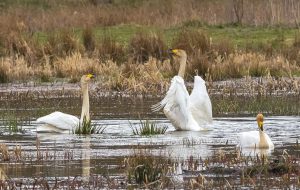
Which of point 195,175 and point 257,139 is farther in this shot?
point 257,139

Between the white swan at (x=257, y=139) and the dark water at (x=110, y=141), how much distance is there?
16 cm

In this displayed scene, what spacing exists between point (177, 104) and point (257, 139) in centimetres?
262

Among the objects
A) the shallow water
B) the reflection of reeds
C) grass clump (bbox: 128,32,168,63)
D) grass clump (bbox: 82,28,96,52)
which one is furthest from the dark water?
grass clump (bbox: 82,28,96,52)

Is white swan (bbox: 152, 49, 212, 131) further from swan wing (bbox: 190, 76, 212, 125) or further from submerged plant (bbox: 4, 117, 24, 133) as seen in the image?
submerged plant (bbox: 4, 117, 24, 133)

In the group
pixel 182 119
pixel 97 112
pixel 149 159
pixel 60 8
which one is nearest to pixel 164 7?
pixel 60 8

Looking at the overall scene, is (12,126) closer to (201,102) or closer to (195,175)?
(201,102)

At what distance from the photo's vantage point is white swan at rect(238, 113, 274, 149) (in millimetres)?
12336

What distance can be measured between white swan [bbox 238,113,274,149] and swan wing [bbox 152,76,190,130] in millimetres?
2190

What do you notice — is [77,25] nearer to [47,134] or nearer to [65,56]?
[65,56]

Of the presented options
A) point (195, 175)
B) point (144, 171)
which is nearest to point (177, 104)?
point (195, 175)

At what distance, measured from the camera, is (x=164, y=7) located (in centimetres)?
3769

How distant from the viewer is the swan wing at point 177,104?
14836 millimetres

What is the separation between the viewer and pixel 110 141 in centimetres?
1348

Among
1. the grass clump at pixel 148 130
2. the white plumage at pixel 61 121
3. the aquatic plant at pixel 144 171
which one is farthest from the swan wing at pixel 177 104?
the aquatic plant at pixel 144 171
